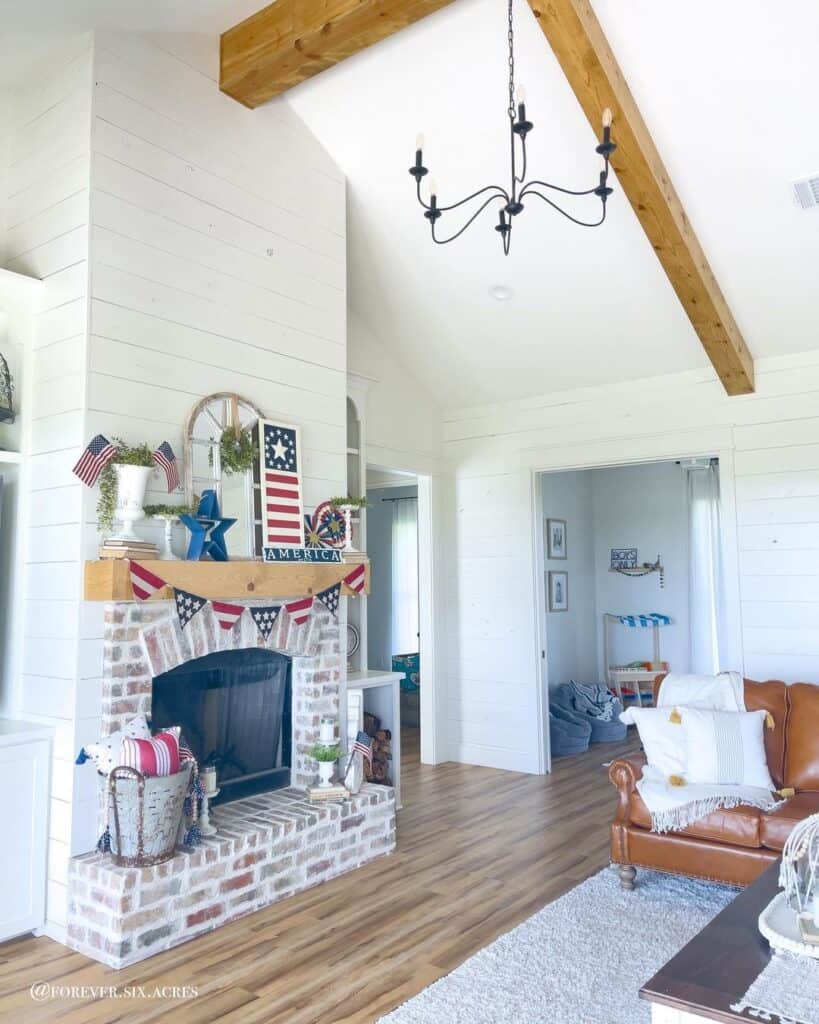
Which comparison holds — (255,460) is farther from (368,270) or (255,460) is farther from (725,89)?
(725,89)

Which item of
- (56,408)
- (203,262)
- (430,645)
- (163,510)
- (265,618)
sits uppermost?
(203,262)

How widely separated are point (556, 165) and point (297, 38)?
4.60 ft

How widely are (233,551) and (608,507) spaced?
17.7 ft

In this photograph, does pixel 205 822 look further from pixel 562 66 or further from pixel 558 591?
pixel 558 591

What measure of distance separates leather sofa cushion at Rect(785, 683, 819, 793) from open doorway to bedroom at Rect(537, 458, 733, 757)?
135 inches

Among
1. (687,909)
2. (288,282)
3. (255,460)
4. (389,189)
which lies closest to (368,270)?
(389,189)

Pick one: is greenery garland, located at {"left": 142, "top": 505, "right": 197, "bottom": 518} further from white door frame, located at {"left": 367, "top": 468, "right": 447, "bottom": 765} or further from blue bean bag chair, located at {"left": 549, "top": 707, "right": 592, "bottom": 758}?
blue bean bag chair, located at {"left": 549, "top": 707, "right": 592, "bottom": 758}

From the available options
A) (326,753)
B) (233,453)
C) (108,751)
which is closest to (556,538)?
(326,753)

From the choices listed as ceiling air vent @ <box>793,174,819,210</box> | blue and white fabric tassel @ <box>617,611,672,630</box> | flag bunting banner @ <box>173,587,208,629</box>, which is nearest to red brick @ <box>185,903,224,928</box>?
flag bunting banner @ <box>173,587,208,629</box>

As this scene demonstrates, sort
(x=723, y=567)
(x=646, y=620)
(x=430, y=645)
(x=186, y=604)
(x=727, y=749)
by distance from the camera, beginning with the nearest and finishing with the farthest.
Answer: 1. (x=186, y=604)
2. (x=727, y=749)
3. (x=723, y=567)
4. (x=430, y=645)
5. (x=646, y=620)

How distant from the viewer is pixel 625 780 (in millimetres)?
3621

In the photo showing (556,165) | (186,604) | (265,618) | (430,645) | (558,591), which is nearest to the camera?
(186,604)

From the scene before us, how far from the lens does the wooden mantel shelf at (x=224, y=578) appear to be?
3096 millimetres

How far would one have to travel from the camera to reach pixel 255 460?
154 inches
